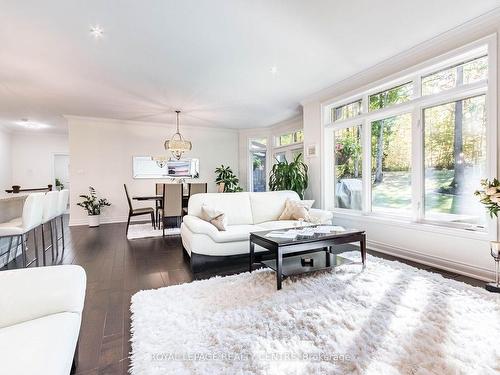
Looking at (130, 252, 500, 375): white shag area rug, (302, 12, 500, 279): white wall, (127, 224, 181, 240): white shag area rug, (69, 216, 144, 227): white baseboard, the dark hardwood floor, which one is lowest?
the dark hardwood floor

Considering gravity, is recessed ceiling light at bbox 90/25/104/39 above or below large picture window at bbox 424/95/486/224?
above

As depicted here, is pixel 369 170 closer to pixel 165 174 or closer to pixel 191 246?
pixel 191 246

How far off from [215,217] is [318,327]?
74.3 inches

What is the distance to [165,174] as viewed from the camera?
24.3 ft

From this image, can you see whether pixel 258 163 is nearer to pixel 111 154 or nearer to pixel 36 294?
pixel 111 154

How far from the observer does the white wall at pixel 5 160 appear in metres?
7.46

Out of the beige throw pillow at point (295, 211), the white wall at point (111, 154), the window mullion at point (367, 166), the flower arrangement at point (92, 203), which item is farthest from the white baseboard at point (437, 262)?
the flower arrangement at point (92, 203)

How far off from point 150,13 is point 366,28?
7.40 feet

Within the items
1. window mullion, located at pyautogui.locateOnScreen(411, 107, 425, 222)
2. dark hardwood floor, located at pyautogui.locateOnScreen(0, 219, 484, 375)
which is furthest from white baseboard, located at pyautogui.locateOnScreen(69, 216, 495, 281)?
window mullion, located at pyautogui.locateOnScreen(411, 107, 425, 222)

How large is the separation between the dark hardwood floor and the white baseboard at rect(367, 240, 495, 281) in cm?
14

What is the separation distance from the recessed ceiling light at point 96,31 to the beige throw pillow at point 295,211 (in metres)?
3.22

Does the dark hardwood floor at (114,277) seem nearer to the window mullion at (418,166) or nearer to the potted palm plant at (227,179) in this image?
the window mullion at (418,166)

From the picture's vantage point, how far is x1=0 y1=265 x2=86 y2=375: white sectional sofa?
34.1 inches

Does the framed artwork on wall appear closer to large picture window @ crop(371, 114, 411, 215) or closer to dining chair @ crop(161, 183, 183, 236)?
large picture window @ crop(371, 114, 411, 215)
